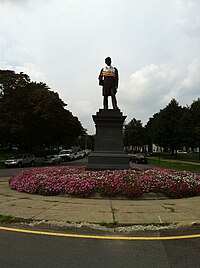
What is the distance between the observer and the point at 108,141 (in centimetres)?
1467

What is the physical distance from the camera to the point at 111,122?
1480 cm

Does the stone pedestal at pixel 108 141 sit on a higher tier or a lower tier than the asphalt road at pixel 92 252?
higher

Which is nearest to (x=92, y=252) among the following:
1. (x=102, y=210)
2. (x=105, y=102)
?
(x=102, y=210)

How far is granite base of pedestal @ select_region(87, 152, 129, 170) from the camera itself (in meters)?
13.9

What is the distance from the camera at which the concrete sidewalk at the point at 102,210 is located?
6766mm

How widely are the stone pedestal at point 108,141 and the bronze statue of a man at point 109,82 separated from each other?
107 cm

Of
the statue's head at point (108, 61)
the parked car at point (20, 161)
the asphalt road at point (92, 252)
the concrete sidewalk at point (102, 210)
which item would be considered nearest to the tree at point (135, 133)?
the parked car at point (20, 161)

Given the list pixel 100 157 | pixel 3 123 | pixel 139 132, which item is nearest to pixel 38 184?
pixel 100 157

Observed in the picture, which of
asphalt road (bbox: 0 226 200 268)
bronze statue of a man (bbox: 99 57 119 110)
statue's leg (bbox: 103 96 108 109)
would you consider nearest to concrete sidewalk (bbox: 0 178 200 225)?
asphalt road (bbox: 0 226 200 268)

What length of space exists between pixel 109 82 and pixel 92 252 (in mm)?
12093

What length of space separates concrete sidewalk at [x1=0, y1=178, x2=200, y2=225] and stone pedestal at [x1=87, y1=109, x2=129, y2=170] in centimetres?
429

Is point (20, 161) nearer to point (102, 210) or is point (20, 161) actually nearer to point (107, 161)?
point (107, 161)

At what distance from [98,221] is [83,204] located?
7.37 feet

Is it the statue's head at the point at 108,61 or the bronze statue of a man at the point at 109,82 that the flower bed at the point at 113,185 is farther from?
the statue's head at the point at 108,61
